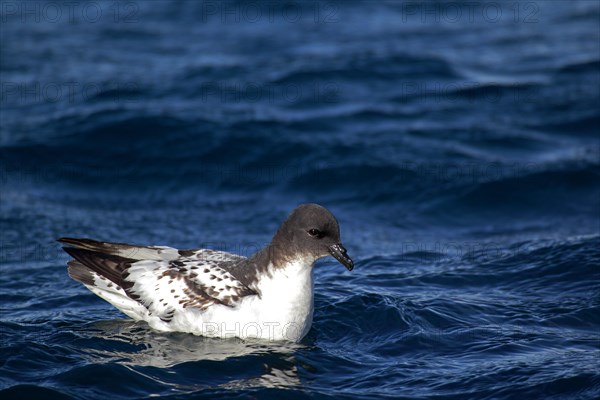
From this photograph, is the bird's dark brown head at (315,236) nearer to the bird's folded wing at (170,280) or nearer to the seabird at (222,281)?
the seabird at (222,281)

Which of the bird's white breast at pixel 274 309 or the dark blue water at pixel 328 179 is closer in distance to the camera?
the dark blue water at pixel 328 179

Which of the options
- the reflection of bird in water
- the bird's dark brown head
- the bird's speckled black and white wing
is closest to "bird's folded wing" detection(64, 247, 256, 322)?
the bird's speckled black and white wing

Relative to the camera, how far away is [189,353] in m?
10.4

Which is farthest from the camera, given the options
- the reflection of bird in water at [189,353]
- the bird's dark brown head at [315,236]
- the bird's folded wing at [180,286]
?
the bird's folded wing at [180,286]

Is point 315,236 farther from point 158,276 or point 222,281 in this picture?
point 158,276

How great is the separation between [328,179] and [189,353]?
7751mm

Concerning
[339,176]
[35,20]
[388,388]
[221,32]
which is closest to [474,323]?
[388,388]

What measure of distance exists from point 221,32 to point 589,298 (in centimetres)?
1563

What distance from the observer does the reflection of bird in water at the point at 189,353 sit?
1000 centimetres

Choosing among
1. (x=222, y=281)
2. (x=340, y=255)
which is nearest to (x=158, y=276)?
(x=222, y=281)

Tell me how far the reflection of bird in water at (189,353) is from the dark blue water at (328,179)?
0.03m

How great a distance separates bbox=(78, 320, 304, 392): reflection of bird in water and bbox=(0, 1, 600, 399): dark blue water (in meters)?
0.03

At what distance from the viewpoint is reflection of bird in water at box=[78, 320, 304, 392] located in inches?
394

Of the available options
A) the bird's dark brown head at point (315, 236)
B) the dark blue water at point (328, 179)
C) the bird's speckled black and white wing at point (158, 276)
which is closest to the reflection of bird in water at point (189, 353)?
the dark blue water at point (328, 179)
